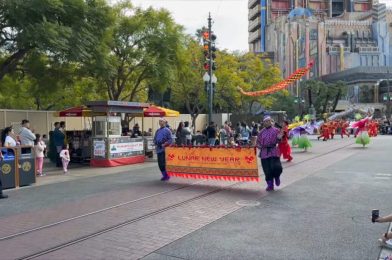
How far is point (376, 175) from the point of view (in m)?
13.3

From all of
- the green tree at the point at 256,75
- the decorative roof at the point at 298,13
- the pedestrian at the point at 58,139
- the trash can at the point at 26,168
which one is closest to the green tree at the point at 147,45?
the pedestrian at the point at 58,139

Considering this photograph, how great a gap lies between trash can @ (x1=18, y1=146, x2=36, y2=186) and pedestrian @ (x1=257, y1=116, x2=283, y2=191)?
6.20 metres

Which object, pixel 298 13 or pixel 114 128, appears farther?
pixel 298 13

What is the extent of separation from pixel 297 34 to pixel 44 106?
78.8 metres

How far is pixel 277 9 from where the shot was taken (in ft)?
421

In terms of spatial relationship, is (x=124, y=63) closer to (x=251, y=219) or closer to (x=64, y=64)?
(x=64, y=64)

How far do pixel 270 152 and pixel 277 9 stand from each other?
407ft

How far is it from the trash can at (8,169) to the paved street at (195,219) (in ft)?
1.40

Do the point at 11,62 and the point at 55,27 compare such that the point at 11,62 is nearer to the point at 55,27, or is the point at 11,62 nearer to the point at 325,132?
the point at 55,27

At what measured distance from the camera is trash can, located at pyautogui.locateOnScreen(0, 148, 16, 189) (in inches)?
467

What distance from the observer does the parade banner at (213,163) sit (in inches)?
443

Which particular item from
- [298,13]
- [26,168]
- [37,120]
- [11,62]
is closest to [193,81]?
[37,120]

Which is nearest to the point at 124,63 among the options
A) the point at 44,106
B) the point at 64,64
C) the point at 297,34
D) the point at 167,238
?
the point at 64,64

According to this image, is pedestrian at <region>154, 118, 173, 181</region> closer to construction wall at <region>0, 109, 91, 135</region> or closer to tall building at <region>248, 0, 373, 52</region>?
construction wall at <region>0, 109, 91, 135</region>
